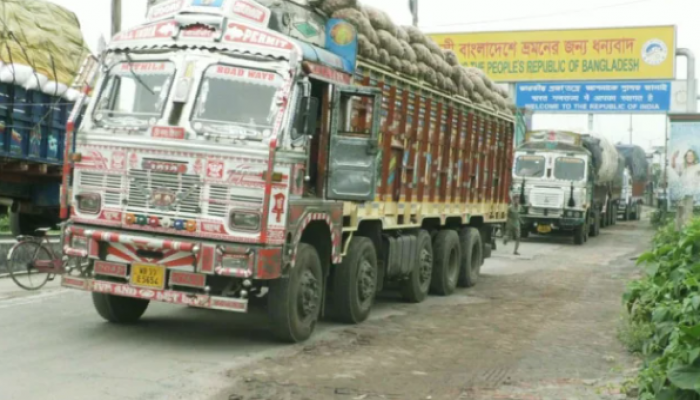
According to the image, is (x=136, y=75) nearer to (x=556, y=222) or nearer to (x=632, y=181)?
(x=556, y=222)

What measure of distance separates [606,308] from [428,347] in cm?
479

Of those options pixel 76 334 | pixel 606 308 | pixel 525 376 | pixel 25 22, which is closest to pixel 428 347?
pixel 525 376

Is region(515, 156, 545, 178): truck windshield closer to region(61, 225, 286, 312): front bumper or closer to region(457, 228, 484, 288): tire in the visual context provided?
region(457, 228, 484, 288): tire

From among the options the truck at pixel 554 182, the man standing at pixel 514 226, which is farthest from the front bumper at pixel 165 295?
the truck at pixel 554 182

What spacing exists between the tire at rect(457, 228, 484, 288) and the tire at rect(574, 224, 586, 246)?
44.9 ft

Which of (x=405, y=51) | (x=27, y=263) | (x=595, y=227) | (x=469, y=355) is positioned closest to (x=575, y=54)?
(x=595, y=227)

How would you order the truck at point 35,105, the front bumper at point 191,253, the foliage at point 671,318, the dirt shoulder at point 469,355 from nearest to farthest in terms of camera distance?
the foliage at point 671,318 < the dirt shoulder at point 469,355 < the front bumper at point 191,253 < the truck at point 35,105

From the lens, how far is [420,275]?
1292 cm

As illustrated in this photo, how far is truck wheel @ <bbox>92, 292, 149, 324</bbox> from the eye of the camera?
919cm

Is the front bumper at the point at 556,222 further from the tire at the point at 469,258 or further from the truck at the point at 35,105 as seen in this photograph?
the truck at the point at 35,105

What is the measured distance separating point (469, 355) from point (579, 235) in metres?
20.7

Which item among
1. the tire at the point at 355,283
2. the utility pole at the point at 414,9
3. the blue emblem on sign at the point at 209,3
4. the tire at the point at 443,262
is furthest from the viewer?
the utility pole at the point at 414,9

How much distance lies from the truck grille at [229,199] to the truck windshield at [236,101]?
1.72 ft

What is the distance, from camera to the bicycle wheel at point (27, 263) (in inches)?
446
